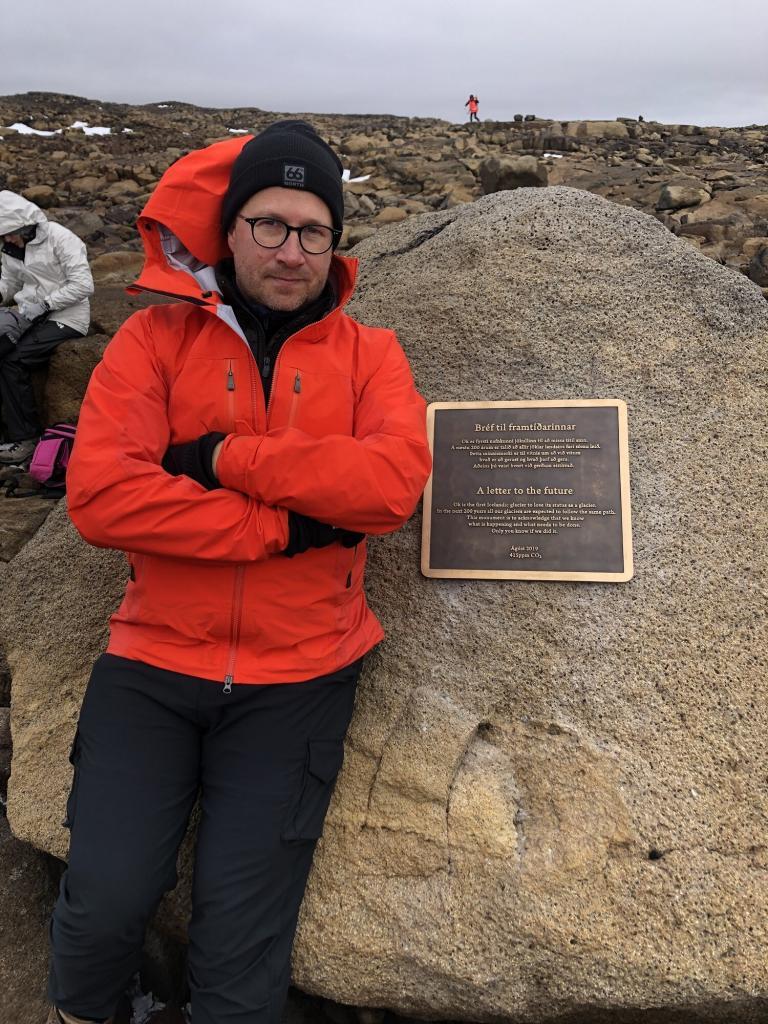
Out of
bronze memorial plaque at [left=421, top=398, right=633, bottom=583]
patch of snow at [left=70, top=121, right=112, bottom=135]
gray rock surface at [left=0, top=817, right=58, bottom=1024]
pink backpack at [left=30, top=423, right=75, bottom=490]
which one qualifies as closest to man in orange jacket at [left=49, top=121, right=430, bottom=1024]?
gray rock surface at [left=0, top=817, right=58, bottom=1024]

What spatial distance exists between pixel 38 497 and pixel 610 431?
4636 millimetres

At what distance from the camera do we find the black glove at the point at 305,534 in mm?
2502

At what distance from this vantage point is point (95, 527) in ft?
7.93

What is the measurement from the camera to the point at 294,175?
2.61m

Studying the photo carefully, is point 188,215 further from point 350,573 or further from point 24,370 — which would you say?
point 24,370

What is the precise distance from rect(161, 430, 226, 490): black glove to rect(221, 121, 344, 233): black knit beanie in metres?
0.79

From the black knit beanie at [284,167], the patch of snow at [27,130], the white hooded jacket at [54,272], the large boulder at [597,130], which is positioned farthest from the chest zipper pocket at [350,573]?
the patch of snow at [27,130]

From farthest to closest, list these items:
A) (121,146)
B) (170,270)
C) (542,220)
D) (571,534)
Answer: (121,146) < (542,220) < (571,534) < (170,270)

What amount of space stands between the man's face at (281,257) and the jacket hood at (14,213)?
4.82 m

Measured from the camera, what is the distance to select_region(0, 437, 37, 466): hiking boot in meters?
6.86

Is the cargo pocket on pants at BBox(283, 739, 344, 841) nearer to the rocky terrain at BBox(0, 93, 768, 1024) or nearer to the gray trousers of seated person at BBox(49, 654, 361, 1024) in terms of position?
the gray trousers of seated person at BBox(49, 654, 361, 1024)

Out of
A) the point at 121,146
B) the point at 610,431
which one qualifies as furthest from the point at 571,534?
the point at 121,146

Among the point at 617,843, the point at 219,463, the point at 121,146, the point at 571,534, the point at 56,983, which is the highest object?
the point at 121,146

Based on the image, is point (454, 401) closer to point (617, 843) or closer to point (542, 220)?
point (542, 220)
